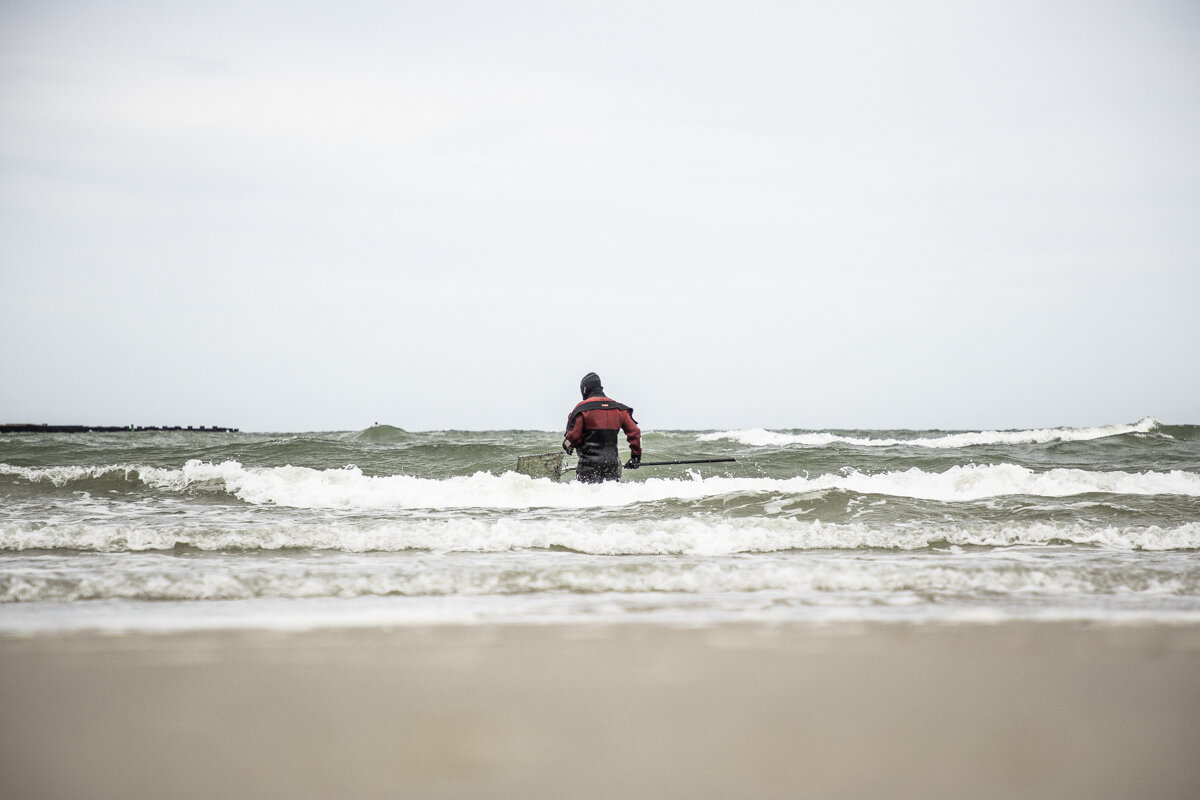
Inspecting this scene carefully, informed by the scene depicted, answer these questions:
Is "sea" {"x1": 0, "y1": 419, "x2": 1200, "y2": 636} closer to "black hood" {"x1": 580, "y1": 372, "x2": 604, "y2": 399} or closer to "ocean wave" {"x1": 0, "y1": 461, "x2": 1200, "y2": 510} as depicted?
"ocean wave" {"x1": 0, "y1": 461, "x2": 1200, "y2": 510}

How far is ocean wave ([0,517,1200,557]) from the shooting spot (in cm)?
632

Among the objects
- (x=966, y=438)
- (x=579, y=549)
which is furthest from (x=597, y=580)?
(x=966, y=438)

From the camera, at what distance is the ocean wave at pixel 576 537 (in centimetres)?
632

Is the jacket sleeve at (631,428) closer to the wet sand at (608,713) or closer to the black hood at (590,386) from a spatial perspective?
the black hood at (590,386)

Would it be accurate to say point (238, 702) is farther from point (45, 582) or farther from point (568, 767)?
point (45, 582)

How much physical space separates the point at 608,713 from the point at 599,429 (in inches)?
244

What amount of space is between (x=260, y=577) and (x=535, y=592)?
6.11 ft

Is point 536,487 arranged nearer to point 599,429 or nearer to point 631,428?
point 599,429

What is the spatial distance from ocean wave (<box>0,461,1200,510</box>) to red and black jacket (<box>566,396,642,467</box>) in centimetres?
38

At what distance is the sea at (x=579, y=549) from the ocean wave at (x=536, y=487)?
0.14 feet

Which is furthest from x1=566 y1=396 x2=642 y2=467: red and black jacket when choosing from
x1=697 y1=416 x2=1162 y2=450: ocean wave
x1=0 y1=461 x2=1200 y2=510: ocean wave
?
x1=697 y1=416 x2=1162 y2=450: ocean wave

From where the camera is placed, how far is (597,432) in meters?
8.93

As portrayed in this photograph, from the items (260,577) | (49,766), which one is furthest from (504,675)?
(260,577)

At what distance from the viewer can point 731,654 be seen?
3.32m
